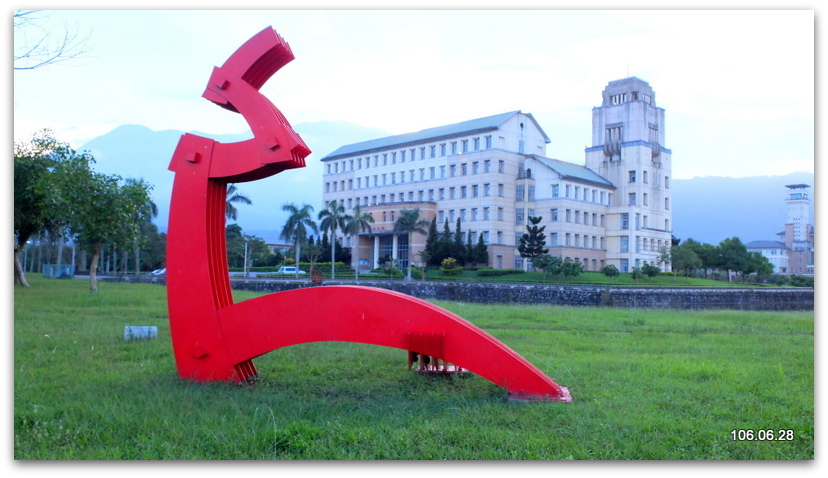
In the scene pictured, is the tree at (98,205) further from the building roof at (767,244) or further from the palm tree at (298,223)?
the palm tree at (298,223)

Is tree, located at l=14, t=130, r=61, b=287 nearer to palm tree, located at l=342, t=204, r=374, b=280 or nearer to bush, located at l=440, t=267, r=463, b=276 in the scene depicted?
bush, located at l=440, t=267, r=463, b=276

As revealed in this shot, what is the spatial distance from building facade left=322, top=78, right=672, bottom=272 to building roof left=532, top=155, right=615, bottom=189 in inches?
5.4

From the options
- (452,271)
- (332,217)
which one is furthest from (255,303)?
(332,217)

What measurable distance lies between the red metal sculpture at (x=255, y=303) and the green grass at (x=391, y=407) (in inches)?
12.7

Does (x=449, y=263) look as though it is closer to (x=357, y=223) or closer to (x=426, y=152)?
(x=357, y=223)

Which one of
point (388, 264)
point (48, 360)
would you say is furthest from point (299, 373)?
point (388, 264)

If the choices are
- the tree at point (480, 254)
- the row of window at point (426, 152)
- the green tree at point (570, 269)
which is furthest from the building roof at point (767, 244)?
the row of window at point (426, 152)

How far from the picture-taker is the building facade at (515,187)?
45969 millimetres

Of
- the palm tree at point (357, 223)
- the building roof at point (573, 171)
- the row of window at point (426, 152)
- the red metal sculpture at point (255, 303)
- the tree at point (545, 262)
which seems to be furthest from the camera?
the building roof at point (573, 171)

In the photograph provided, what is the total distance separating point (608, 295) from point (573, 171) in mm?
27847

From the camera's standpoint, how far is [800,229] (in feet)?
21.4

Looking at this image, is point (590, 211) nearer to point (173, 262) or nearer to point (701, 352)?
point (701, 352)

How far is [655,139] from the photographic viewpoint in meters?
44.9

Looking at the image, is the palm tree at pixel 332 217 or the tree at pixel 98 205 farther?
the palm tree at pixel 332 217
